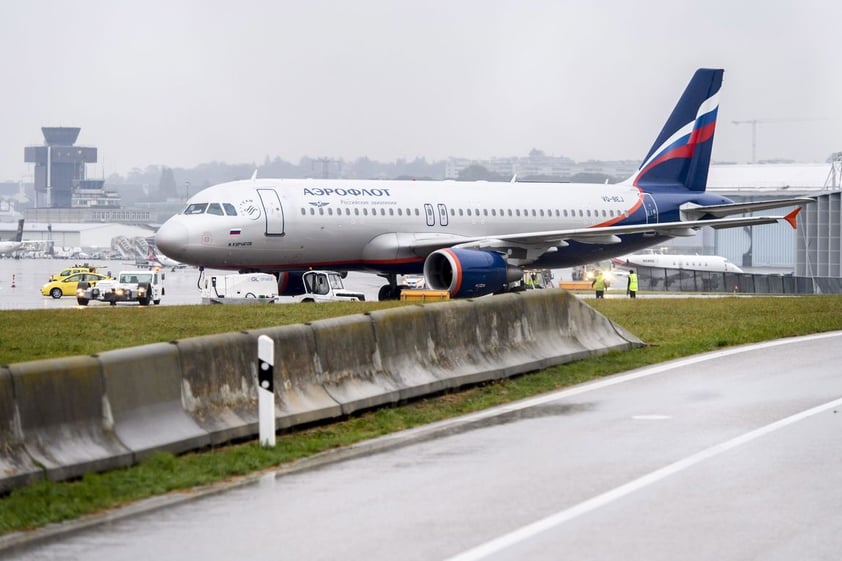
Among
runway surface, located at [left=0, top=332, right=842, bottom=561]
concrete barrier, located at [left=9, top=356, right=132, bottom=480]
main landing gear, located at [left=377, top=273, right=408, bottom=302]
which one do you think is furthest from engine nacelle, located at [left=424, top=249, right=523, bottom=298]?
concrete barrier, located at [left=9, top=356, right=132, bottom=480]

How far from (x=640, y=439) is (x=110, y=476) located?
16.3ft

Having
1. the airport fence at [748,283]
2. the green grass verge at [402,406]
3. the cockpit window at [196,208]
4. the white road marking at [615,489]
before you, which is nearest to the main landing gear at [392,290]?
the cockpit window at [196,208]

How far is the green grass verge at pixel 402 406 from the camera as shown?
10.7 m

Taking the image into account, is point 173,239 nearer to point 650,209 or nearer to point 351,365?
point 650,209

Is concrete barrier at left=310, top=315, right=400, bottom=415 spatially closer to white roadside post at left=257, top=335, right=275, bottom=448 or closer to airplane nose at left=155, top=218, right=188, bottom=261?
white roadside post at left=257, top=335, right=275, bottom=448

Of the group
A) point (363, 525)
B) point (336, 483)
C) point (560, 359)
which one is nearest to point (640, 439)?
point (336, 483)

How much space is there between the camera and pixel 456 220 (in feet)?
148

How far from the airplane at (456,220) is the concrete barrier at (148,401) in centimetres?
2623

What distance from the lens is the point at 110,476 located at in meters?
11.5

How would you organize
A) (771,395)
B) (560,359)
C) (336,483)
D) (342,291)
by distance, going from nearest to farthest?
(336,483)
(771,395)
(560,359)
(342,291)

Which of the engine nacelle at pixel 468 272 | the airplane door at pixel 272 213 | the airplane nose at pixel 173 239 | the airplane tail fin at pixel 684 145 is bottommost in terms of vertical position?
the engine nacelle at pixel 468 272

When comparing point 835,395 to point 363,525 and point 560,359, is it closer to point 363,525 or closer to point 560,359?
point 560,359

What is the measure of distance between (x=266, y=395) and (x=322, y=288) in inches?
1165

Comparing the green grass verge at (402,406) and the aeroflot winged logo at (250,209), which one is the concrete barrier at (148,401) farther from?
the aeroflot winged logo at (250,209)
